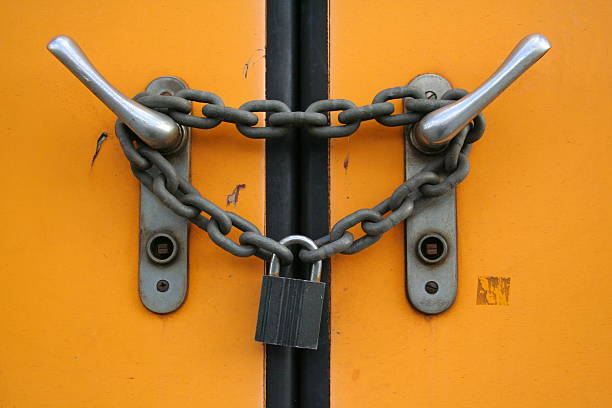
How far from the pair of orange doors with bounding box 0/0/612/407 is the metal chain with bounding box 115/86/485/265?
1.1 inches

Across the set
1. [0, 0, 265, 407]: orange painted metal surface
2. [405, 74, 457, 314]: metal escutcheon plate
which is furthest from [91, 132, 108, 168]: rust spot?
[405, 74, 457, 314]: metal escutcheon plate

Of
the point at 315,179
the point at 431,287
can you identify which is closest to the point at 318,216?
the point at 315,179

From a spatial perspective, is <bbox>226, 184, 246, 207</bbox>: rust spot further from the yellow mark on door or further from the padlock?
the yellow mark on door

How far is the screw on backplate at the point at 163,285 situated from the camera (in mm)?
645

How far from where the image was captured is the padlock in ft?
2.03

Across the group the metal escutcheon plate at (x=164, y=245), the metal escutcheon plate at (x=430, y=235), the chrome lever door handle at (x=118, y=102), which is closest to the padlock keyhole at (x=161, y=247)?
the metal escutcheon plate at (x=164, y=245)

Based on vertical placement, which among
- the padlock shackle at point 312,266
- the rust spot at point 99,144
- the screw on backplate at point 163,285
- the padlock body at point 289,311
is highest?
the rust spot at point 99,144

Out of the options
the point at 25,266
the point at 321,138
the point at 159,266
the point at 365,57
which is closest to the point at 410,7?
the point at 365,57

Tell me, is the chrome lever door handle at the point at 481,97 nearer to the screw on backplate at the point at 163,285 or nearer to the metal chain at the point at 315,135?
the metal chain at the point at 315,135

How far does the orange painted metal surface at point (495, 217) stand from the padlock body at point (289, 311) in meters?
0.03

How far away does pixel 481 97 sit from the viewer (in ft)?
1.93

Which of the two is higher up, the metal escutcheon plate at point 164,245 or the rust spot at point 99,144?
the rust spot at point 99,144

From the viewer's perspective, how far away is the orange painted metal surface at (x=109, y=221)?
2.11ft

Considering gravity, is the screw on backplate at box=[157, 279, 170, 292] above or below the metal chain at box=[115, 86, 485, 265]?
below
